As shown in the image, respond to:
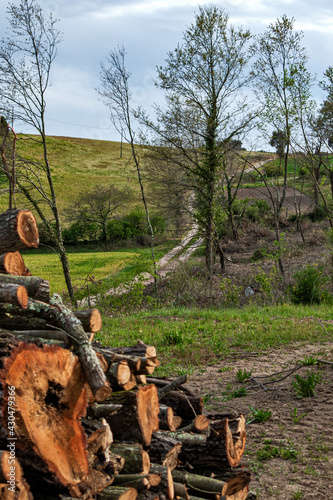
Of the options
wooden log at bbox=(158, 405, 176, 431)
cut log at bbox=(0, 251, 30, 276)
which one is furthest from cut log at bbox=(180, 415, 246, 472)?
cut log at bbox=(0, 251, 30, 276)

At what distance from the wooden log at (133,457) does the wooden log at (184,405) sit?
0.91m

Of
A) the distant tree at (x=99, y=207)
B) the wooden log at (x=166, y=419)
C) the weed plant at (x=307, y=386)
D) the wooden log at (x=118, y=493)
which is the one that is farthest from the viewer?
the distant tree at (x=99, y=207)

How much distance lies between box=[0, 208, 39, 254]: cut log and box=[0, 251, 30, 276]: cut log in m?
0.06

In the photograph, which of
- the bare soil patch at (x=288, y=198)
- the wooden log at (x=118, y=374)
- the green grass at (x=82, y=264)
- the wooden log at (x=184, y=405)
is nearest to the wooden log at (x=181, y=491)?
the wooden log at (x=184, y=405)

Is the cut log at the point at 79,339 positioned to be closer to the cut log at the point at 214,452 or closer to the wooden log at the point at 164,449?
the wooden log at the point at 164,449

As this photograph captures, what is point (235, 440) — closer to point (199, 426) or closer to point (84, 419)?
point (199, 426)

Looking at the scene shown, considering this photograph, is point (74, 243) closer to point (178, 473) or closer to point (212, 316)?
point (212, 316)

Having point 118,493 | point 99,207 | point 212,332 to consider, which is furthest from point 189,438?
point 99,207

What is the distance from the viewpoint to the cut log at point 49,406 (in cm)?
255

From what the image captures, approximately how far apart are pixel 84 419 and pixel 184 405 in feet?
3.92

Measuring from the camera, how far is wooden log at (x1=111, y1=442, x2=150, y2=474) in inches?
119

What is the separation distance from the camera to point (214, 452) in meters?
3.69

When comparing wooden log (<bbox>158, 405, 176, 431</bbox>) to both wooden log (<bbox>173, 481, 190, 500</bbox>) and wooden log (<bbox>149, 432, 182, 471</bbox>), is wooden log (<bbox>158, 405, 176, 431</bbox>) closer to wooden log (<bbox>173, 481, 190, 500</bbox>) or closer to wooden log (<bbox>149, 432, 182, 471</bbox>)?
wooden log (<bbox>149, 432, 182, 471</bbox>)

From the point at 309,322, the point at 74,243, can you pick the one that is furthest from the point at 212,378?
the point at 74,243
